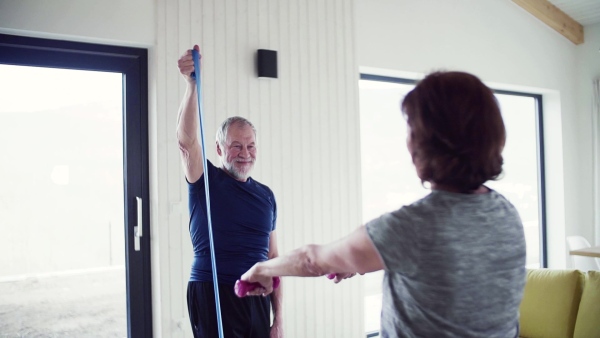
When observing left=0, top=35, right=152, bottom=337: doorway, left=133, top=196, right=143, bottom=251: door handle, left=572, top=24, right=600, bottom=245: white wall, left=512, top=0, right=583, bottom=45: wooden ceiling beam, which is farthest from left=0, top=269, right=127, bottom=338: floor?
left=572, top=24, right=600, bottom=245: white wall

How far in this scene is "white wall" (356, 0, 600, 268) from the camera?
4.13 m

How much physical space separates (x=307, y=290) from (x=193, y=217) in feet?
4.91

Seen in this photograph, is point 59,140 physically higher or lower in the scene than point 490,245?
higher

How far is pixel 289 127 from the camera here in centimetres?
344

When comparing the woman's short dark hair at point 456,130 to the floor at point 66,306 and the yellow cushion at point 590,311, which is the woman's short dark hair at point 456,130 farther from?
the floor at point 66,306

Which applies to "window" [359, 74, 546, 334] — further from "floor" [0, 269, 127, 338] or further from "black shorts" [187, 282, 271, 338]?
"black shorts" [187, 282, 271, 338]

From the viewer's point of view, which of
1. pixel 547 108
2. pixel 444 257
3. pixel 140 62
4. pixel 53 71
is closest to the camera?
pixel 444 257

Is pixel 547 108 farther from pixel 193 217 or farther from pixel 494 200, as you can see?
pixel 494 200

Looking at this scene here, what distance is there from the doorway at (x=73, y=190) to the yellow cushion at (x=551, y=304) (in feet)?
6.81

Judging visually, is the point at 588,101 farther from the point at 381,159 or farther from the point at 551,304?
the point at 551,304

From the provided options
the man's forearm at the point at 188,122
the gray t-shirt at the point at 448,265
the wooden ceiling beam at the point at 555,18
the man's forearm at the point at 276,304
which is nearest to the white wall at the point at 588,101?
the wooden ceiling beam at the point at 555,18

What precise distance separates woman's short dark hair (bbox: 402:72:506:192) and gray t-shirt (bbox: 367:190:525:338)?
0.05m

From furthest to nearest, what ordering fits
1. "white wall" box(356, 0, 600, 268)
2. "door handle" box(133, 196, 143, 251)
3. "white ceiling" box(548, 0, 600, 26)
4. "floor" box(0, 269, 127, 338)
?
1. "white ceiling" box(548, 0, 600, 26)
2. "white wall" box(356, 0, 600, 268)
3. "door handle" box(133, 196, 143, 251)
4. "floor" box(0, 269, 127, 338)

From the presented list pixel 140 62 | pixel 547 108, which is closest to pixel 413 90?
pixel 140 62
